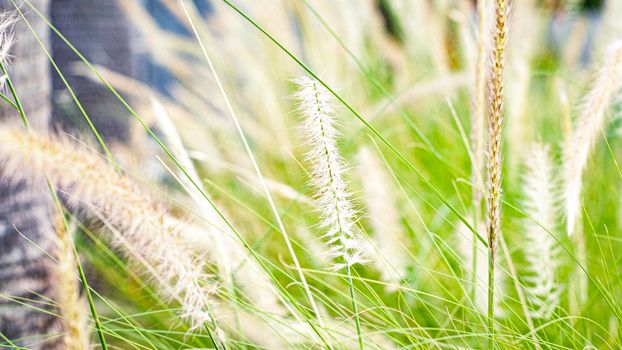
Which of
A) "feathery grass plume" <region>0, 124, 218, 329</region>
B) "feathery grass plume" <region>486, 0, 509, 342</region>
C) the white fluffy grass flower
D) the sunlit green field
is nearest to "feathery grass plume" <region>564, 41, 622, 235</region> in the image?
the sunlit green field

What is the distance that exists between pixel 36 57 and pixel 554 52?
A: 2.26 metres

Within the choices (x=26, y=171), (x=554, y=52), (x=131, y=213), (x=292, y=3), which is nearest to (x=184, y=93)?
(x=292, y=3)

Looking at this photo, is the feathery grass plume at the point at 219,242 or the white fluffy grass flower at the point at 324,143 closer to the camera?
the white fluffy grass flower at the point at 324,143

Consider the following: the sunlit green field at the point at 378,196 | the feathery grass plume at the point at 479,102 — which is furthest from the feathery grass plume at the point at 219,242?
the feathery grass plume at the point at 479,102

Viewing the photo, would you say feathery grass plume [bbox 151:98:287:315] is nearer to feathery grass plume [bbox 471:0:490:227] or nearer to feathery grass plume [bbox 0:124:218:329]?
feathery grass plume [bbox 0:124:218:329]

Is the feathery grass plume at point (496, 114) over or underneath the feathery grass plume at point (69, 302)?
over

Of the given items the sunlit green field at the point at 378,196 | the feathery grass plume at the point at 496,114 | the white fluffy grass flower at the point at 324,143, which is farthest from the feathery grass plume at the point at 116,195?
the feathery grass plume at the point at 496,114

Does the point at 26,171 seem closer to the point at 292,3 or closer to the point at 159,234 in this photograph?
the point at 159,234

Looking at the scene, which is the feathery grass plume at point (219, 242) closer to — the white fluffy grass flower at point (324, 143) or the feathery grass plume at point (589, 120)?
the white fluffy grass flower at point (324, 143)

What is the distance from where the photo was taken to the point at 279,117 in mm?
1492

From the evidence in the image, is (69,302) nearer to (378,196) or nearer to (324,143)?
(324,143)

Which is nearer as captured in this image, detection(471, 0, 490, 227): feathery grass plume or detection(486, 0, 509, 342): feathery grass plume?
detection(486, 0, 509, 342): feathery grass plume

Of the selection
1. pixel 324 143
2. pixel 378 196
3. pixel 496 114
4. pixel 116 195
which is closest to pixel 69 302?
pixel 116 195

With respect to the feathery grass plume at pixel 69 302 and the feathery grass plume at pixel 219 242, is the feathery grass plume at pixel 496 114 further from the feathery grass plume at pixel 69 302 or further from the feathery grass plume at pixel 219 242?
the feathery grass plume at pixel 69 302
